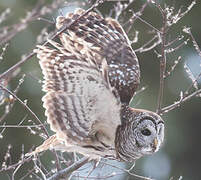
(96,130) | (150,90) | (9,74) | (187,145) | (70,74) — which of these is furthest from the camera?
(187,145)

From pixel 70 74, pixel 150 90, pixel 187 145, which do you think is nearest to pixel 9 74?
pixel 70 74

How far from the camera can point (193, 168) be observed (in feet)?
53.9

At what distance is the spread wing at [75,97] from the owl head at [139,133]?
11cm

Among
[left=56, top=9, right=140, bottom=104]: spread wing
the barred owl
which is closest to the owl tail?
the barred owl

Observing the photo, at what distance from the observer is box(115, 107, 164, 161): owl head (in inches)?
222

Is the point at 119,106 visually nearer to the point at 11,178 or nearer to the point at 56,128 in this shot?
the point at 56,128

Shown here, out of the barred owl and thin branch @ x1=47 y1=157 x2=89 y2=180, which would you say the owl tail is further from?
thin branch @ x1=47 y1=157 x2=89 y2=180

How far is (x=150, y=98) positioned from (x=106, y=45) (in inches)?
339

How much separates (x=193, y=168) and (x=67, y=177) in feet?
37.6

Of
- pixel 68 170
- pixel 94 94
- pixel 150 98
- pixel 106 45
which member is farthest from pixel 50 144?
pixel 150 98

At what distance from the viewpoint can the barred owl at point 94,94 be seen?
518 centimetres

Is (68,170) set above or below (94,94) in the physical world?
below

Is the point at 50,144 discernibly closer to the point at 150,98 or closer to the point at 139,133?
the point at 139,133

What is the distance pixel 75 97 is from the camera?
534 centimetres
